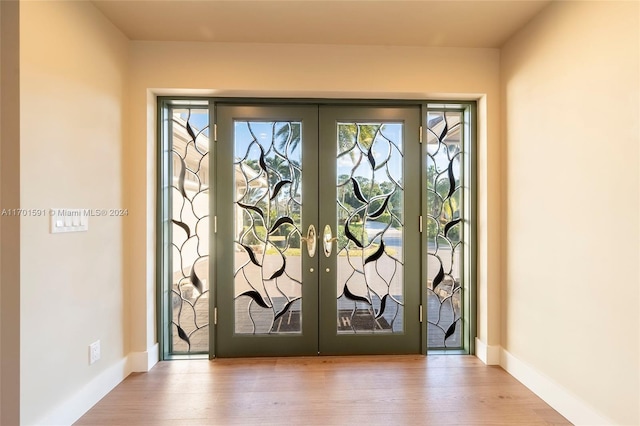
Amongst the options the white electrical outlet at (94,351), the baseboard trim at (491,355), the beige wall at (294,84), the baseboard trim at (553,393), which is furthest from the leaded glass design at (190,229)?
the baseboard trim at (553,393)

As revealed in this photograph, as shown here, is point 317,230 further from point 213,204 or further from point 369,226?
point 213,204

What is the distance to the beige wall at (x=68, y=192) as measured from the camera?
1.48 metres

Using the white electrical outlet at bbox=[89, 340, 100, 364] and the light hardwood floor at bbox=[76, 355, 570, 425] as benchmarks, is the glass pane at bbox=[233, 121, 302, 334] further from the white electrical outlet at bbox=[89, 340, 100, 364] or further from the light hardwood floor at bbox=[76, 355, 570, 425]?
the white electrical outlet at bbox=[89, 340, 100, 364]

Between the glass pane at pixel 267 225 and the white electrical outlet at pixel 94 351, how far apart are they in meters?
0.93

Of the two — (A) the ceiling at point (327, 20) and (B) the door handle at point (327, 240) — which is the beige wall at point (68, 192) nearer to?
(A) the ceiling at point (327, 20)

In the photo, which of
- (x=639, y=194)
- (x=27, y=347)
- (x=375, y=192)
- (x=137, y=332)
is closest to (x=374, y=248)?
(x=375, y=192)

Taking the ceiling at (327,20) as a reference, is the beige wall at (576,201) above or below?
below

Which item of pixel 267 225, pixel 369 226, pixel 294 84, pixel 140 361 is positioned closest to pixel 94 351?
pixel 140 361

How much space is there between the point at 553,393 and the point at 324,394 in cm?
144

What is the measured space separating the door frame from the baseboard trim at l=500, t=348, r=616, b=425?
0.33 metres

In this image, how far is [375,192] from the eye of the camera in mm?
2467

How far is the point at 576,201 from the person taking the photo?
1.68m

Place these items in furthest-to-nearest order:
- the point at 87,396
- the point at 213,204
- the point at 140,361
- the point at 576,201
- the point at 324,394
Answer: the point at 213,204, the point at 140,361, the point at 324,394, the point at 87,396, the point at 576,201

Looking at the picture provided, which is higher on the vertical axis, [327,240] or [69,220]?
[69,220]
